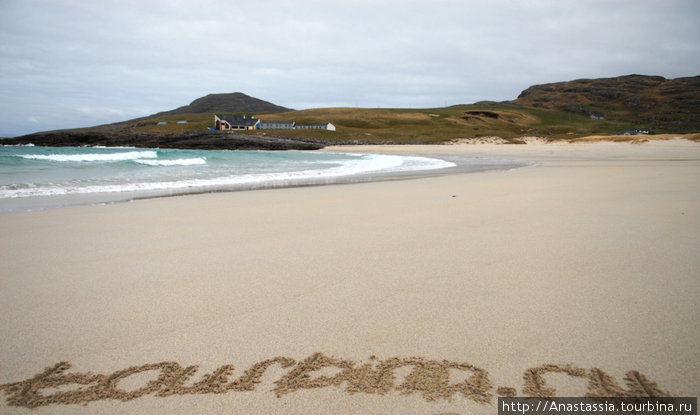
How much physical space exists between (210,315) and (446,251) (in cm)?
219

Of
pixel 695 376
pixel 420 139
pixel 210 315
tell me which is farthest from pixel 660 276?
pixel 420 139

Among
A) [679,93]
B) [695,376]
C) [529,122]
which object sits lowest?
[695,376]

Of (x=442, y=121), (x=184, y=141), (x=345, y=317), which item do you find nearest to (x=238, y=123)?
(x=442, y=121)

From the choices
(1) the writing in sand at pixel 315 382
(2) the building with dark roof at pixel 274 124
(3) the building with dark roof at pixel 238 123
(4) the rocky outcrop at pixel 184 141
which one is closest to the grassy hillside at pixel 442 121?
(2) the building with dark roof at pixel 274 124

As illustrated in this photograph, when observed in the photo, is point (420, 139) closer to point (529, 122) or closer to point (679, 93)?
point (529, 122)

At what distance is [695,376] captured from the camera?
73.3 inches

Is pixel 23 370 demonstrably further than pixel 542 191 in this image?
No

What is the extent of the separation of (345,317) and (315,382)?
24.3 inches

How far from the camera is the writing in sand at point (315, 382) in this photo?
5.87 ft

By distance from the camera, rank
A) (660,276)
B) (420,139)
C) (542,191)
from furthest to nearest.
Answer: (420,139) < (542,191) < (660,276)

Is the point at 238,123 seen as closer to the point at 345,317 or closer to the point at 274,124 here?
the point at 274,124

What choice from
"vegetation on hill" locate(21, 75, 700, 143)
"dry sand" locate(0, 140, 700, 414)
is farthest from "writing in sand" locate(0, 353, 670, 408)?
"vegetation on hill" locate(21, 75, 700, 143)

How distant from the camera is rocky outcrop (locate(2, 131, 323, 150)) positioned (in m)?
49.9

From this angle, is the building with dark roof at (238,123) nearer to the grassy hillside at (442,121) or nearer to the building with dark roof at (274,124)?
the building with dark roof at (274,124)
